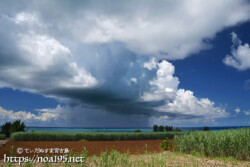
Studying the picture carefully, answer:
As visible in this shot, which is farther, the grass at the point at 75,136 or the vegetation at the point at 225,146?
the grass at the point at 75,136

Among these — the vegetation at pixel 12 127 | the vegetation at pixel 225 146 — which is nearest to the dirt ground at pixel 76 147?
the vegetation at pixel 225 146

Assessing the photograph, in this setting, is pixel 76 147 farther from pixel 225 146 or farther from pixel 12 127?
pixel 12 127

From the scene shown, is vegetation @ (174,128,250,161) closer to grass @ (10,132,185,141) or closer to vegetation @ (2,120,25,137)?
grass @ (10,132,185,141)

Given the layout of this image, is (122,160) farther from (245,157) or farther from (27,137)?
(27,137)

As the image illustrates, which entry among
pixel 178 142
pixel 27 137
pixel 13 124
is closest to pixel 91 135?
pixel 27 137

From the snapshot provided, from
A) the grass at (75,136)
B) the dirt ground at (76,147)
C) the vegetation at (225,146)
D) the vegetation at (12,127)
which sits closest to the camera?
the vegetation at (225,146)

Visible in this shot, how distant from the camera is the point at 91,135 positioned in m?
23.0

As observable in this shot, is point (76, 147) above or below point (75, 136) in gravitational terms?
above

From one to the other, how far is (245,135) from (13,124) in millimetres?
25428

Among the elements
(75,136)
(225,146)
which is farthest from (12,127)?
(225,146)

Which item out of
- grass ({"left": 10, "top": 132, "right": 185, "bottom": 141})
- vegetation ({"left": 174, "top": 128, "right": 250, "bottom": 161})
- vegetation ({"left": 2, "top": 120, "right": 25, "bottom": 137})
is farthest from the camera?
vegetation ({"left": 2, "top": 120, "right": 25, "bottom": 137})

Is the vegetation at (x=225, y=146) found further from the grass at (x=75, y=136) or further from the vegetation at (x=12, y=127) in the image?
the vegetation at (x=12, y=127)

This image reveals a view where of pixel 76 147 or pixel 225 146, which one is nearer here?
pixel 225 146

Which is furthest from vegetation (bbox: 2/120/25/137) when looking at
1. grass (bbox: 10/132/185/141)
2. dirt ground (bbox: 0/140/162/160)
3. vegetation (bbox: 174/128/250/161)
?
vegetation (bbox: 174/128/250/161)
